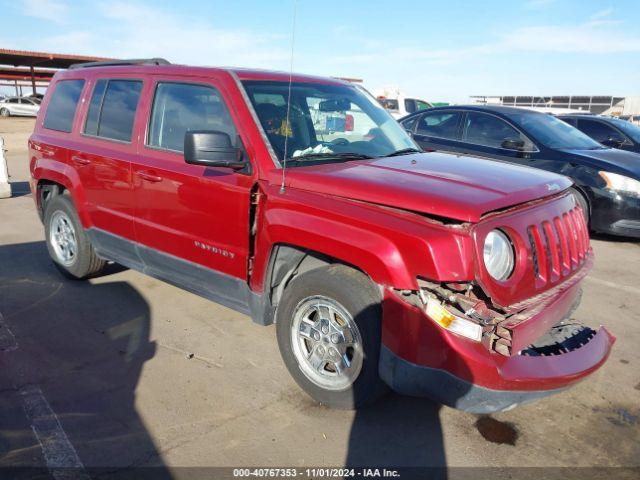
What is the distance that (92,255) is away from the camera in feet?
16.3

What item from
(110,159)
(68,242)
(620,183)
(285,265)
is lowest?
(68,242)

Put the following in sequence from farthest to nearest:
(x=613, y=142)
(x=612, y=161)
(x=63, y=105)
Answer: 1. (x=613, y=142)
2. (x=612, y=161)
3. (x=63, y=105)

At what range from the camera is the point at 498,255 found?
2625 millimetres

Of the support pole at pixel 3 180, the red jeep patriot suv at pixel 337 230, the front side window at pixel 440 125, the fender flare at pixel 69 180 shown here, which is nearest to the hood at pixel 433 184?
the red jeep patriot suv at pixel 337 230

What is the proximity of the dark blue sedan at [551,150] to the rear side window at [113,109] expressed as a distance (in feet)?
15.9

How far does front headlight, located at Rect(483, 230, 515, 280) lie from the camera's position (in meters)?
2.58

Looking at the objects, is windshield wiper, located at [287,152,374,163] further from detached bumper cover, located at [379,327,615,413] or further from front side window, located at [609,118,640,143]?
front side window, located at [609,118,640,143]

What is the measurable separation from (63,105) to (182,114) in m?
1.96

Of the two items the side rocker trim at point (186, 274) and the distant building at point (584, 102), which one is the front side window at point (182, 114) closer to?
the side rocker trim at point (186, 274)

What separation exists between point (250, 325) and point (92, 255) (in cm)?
181

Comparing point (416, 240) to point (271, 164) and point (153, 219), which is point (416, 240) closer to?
point (271, 164)

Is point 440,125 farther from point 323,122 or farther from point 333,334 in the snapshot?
point 333,334

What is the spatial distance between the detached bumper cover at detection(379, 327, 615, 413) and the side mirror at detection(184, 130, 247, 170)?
4.94 feet

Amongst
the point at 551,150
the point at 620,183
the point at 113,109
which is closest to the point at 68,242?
the point at 113,109
